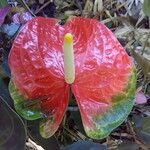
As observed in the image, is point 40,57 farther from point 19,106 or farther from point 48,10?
point 48,10

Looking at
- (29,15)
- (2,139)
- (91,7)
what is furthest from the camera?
(91,7)

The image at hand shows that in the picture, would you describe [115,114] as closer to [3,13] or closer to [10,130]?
[10,130]

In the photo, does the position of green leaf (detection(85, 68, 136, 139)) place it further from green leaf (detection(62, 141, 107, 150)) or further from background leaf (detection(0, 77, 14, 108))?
Result: background leaf (detection(0, 77, 14, 108))

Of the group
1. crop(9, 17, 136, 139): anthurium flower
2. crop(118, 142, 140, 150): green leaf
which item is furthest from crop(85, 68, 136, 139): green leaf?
crop(118, 142, 140, 150): green leaf

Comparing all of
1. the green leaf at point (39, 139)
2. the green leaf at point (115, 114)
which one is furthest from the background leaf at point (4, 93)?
the green leaf at point (115, 114)

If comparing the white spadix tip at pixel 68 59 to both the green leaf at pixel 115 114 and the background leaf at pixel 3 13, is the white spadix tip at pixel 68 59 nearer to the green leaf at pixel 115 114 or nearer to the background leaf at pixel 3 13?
the green leaf at pixel 115 114

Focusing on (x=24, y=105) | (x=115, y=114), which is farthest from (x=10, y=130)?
(x=115, y=114)

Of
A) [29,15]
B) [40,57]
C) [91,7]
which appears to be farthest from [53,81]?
[91,7]
